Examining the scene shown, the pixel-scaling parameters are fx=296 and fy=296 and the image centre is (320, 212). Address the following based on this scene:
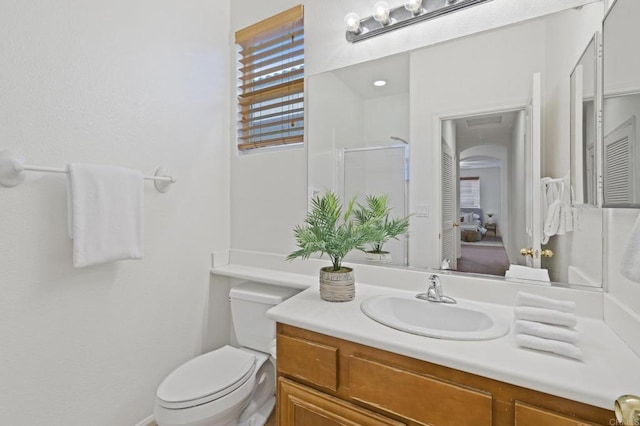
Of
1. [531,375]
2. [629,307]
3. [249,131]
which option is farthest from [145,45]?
[629,307]

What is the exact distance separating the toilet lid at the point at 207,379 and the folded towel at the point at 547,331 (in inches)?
46.8

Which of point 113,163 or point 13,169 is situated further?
point 113,163

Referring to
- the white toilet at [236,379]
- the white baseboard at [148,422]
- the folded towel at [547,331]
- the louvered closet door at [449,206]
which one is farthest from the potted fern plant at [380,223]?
the white baseboard at [148,422]

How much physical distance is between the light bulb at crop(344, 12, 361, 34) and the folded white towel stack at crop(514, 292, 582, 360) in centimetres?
145

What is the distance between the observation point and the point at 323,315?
1134 mm

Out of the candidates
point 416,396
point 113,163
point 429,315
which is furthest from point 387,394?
point 113,163

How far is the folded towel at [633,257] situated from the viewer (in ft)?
1.89

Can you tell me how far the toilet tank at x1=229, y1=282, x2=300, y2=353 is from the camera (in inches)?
65.7

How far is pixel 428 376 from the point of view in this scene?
870 mm

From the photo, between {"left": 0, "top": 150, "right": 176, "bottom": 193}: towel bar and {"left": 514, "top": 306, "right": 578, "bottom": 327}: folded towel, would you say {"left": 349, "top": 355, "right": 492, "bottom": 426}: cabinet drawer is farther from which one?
{"left": 0, "top": 150, "right": 176, "bottom": 193}: towel bar

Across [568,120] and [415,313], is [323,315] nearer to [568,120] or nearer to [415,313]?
[415,313]

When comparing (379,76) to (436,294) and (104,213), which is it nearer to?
(436,294)

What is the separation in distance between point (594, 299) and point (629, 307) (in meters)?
0.20

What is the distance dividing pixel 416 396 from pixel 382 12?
165 cm
